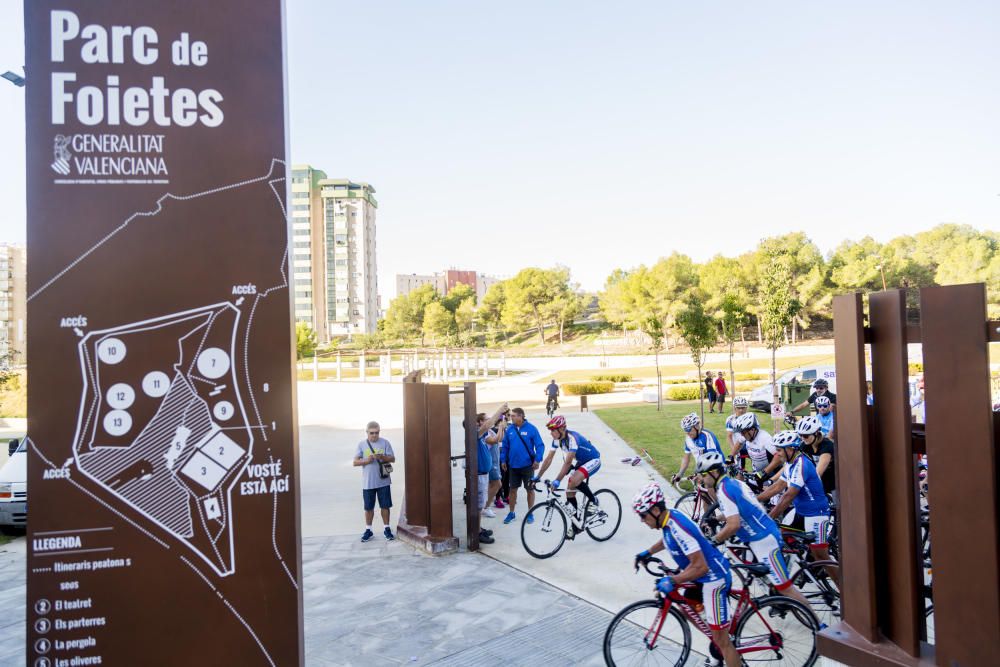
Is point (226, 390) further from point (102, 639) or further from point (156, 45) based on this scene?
point (156, 45)

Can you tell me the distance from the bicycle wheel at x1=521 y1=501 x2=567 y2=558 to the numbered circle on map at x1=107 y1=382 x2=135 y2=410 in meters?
6.21

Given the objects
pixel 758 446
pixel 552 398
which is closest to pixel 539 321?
pixel 552 398

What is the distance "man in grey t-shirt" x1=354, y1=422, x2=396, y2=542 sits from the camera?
9633mm

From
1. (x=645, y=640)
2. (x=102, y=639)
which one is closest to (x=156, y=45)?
(x=102, y=639)

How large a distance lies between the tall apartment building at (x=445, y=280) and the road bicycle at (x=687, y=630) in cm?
15658

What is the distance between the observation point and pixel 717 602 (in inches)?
192

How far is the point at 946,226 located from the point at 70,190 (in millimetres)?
80167

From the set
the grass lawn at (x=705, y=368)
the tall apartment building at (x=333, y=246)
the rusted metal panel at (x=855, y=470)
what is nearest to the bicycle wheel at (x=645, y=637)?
the rusted metal panel at (x=855, y=470)

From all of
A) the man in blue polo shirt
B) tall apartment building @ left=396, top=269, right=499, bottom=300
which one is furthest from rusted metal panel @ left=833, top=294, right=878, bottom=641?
tall apartment building @ left=396, top=269, right=499, bottom=300

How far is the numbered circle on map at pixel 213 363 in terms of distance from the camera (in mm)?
3100

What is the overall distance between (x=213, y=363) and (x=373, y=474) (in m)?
6.91

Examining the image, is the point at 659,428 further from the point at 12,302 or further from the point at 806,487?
the point at 12,302

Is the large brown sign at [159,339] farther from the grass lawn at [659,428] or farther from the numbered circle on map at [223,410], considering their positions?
the grass lawn at [659,428]

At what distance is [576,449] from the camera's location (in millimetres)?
8859
